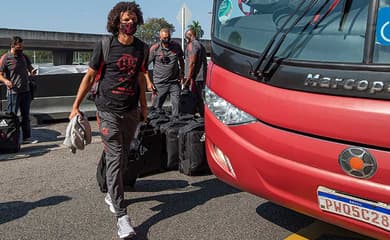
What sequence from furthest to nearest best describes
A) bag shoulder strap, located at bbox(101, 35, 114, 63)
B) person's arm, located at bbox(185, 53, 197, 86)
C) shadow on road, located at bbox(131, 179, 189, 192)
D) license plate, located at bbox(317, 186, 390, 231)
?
person's arm, located at bbox(185, 53, 197, 86), shadow on road, located at bbox(131, 179, 189, 192), bag shoulder strap, located at bbox(101, 35, 114, 63), license plate, located at bbox(317, 186, 390, 231)

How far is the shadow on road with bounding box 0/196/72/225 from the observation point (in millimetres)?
3754

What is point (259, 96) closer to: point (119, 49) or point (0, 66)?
point (119, 49)

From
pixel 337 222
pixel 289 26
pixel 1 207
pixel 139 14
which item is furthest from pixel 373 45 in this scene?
pixel 1 207

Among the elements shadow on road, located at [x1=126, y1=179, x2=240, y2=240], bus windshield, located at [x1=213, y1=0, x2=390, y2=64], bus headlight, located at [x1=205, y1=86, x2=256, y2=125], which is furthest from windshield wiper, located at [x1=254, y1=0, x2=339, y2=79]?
shadow on road, located at [x1=126, y1=179, x2=240, y2=240]

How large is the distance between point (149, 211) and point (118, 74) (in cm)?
131

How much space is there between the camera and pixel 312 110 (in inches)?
95.0

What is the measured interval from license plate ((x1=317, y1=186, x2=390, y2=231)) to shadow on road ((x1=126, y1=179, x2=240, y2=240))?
158 cm

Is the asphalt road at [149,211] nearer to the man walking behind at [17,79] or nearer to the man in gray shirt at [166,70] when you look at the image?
the man walking behind at [17,79]

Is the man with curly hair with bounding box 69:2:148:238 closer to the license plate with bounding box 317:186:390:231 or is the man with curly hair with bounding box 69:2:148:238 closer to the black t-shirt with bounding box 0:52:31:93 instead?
the license plate with bounding box 317:186:390:231

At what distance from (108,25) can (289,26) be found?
1.46m

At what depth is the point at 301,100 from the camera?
2.47 m

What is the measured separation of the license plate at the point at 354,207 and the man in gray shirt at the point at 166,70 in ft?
15.1

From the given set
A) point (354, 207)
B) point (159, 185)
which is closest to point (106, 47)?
point (159, 185)

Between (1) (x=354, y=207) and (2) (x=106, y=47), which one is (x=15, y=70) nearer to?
(2) (x=106, y=47)
